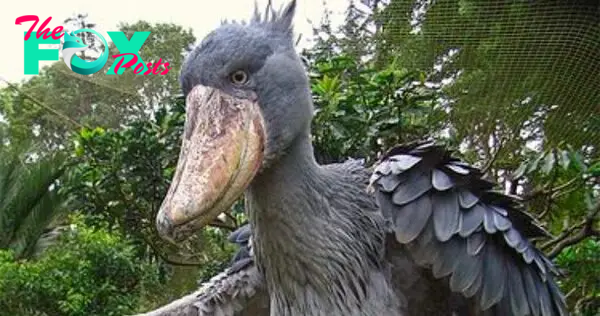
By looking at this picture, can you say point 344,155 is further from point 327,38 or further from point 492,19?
point 327,38

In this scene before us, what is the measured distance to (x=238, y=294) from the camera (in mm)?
1550

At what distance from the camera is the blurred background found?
2439mm

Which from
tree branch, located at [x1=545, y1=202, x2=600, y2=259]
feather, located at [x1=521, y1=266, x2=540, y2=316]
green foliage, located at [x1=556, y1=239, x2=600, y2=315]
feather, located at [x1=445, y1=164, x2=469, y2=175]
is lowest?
green foliage, located at [x1=556, y1=239, x2=600, y2=315]

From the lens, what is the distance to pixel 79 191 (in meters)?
2.81

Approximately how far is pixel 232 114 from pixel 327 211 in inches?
11.4

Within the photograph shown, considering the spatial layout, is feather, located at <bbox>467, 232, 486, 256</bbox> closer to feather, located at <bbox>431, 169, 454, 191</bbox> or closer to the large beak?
feather, located at <bbox>431, 169, 454, 191</bbox>

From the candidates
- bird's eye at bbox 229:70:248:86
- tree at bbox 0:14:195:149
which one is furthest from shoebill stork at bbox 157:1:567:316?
tree at bbox 0:14:195:149

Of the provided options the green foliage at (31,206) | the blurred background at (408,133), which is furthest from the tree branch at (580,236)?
the green foliage at (31,206)

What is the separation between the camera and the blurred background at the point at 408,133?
244cm

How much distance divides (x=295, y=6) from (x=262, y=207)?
349 mm

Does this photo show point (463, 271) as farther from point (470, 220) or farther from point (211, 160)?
point (211, 160)

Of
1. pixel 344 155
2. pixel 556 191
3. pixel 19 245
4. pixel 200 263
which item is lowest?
pixel 19 245

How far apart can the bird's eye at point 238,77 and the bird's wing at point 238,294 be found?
46 cm

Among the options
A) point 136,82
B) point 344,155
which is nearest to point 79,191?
point 344,155
